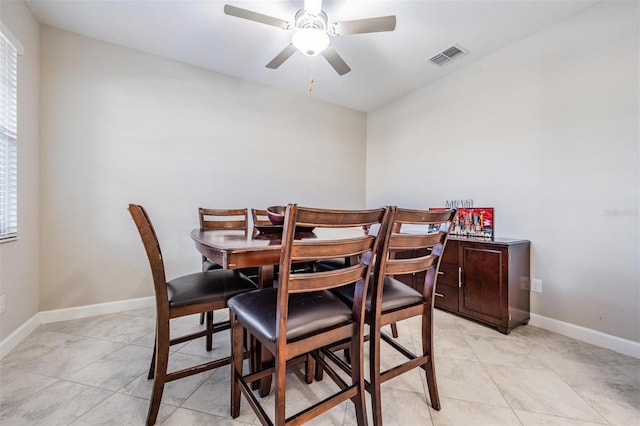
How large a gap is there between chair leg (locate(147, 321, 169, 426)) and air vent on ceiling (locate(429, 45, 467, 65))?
3.25 meters

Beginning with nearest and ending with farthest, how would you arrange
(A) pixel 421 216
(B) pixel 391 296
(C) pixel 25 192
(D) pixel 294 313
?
(D) pixel 294 313, (A) pixel 421 216, (B) pixel 391 296, (C) pixel 25 192

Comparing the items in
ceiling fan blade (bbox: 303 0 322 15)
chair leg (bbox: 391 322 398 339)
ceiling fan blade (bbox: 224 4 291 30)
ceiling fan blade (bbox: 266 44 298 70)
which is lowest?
chair leg (bbox: 391 322 398 339)

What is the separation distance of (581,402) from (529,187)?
1.70 metres

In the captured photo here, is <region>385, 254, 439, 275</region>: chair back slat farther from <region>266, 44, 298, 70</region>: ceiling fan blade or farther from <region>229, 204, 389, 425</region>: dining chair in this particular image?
<region>266, 44, 298, 70</region>: ceiling fan blade

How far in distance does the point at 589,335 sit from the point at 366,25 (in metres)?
2.88

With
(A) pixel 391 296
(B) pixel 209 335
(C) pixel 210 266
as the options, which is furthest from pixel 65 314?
(A) pixel 391 296

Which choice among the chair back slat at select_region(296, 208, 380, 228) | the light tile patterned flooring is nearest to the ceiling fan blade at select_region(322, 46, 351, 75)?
the chair back slat at select_region(296, 208, 380, 228)

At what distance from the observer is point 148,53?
2.68m

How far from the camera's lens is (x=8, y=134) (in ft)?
6.11

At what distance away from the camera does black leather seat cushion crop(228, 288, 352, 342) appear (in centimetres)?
98

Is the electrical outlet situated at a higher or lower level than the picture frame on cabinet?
lower

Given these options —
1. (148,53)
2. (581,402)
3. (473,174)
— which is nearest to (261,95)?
(148,53)

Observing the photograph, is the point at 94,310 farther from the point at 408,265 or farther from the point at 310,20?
the point at 310,20

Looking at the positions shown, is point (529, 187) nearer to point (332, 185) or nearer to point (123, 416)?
point (332, 185)
